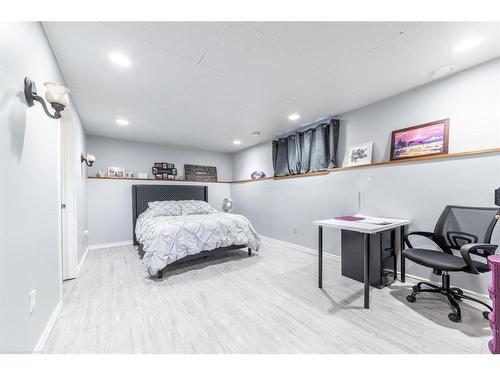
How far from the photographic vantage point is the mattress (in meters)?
2.46

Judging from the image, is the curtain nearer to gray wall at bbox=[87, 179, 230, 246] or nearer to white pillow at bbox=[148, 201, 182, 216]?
white pillow at bbox=[148, 201, 182, 216]

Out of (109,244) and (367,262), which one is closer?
(367,262)

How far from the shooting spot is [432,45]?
1.67 metres

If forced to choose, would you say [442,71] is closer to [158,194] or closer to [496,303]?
[496,303]

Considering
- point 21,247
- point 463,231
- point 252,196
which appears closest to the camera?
point 21,247

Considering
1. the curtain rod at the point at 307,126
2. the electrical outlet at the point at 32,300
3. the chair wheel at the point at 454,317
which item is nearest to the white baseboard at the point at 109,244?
the electrical outlet at the point at 32,300

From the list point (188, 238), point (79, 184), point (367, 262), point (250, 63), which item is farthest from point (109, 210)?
point (367, 262)

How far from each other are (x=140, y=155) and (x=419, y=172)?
16.5ft

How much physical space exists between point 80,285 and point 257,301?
2056 mm

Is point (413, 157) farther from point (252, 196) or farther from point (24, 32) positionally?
point (24, 32)

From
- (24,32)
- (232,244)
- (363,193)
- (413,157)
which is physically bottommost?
(232,244)

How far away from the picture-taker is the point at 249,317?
1.69 metres

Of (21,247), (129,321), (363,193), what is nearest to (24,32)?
(21,247)
